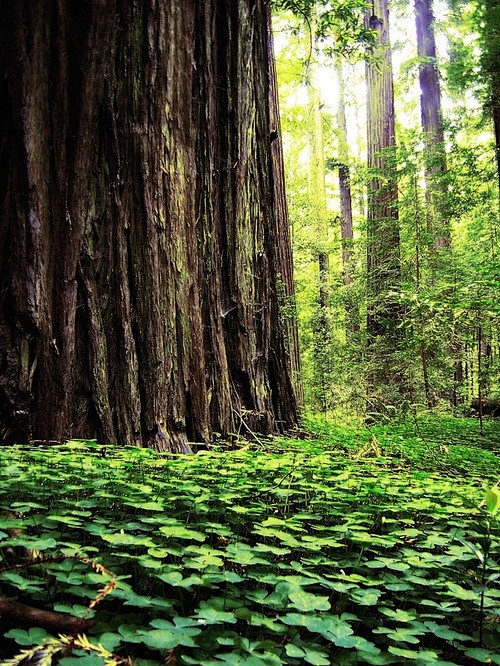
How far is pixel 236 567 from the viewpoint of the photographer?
5.41 ft

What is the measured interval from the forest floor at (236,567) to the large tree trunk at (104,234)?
0.90m

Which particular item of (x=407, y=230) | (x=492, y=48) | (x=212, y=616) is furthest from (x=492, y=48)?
(x=212, y=616)

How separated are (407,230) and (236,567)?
7.72 metres

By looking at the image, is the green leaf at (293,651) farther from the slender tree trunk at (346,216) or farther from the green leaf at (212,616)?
the slender tree trunk at (346,216)

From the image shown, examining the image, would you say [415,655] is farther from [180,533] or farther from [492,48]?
[492,48]

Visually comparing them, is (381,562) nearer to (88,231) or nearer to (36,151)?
(88,231)

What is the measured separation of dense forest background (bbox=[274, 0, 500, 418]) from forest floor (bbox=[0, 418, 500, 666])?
359 cm

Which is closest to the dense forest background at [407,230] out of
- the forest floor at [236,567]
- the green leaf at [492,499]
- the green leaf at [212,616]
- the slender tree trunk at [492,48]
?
the slender tree trunk at [492,48]

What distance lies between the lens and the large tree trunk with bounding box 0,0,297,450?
3486 mm

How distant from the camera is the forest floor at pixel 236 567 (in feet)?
3.82

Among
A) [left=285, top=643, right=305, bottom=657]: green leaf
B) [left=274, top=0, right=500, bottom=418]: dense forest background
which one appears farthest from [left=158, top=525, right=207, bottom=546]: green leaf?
[left=274, top=0, right=500, bottom=418]: dense forest background

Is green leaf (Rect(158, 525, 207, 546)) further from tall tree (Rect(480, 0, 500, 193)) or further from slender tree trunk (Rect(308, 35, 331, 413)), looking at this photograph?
tall tree (Rect(480, 0, 500, 193))

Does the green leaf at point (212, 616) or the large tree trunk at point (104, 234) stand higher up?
the large tree trunk at point (104, 234)

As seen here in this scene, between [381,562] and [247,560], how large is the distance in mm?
460
